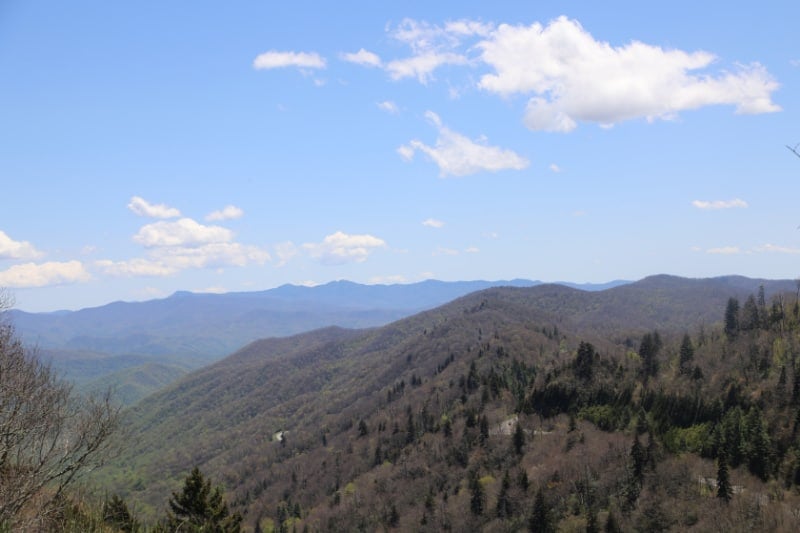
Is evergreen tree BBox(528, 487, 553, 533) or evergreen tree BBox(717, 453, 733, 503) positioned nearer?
evergreen tree BBox(717, 453, 733, 503)

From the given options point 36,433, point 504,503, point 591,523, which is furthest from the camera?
point 504,503

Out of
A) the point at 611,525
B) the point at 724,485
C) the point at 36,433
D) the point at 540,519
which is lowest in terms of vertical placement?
the point at 540,519

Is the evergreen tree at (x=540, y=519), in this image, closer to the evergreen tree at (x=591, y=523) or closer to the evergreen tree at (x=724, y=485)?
the evergreen tree at (x=591, y=523)

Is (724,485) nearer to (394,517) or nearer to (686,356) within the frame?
(394,517)

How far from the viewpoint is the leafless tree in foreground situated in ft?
74.2

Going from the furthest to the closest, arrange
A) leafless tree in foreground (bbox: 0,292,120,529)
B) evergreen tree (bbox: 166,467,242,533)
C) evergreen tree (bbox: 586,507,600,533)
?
1. evergreen tree (bbox: 586,507,600,533)
2. evergreen tree (bbox: 166,467,242,533)
3. leafless tree in foreground (bbox: 0,292,120,529)

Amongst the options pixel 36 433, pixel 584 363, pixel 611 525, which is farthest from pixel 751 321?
pixel 36 433

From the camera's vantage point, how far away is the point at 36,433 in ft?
82.9

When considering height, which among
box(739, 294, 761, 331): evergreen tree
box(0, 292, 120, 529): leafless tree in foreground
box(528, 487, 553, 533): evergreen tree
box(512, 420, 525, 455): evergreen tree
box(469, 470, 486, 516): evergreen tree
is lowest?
box(469, 470, 486, 516): evergreen tree

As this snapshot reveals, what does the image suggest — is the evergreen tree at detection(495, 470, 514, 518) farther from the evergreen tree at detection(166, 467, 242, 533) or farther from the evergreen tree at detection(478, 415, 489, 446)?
the evergreen tree at detection(166, 467, 242, 533)

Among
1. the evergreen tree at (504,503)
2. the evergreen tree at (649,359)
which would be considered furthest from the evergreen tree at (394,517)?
the evergreen tree at (649,359)

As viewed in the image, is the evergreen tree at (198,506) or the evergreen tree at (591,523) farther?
the evergreen tree at (591,523)

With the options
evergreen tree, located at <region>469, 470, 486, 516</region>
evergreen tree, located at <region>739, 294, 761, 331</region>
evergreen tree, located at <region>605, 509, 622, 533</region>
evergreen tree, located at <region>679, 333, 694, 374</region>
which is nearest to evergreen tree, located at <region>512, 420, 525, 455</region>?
evergreen tree, located at <region>469, 470, 486, 516</region>

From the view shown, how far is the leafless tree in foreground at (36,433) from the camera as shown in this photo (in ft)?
74.2
